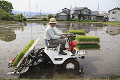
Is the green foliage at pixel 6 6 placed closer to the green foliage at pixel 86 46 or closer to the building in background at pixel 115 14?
the building in background at pixel 115 14

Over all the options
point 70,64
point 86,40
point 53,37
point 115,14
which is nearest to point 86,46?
point 86,40

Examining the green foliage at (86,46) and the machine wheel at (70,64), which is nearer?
the green foliage at (86,46)

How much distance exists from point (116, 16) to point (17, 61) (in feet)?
182

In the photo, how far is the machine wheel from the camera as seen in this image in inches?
191

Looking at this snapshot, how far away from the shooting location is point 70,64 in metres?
4.92

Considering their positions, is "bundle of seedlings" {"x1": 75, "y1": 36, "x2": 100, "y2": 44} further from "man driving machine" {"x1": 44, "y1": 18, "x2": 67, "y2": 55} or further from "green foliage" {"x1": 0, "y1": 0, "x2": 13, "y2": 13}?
"green foliage" {"x1": 0, "y1": 0, "x2": 13, "y2": 13}

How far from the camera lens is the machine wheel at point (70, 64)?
484 centimetres

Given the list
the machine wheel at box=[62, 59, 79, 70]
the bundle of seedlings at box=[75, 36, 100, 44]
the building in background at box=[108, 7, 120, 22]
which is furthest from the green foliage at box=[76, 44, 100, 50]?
the building in background at box=[108, 7, 120, 22]

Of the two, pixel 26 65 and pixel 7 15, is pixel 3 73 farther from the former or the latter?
pixel 7 15

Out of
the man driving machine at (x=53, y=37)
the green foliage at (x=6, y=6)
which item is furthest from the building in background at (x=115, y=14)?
the man driving machine at (x=53, y=37)

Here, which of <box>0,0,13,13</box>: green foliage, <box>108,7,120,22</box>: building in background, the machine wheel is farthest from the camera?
Answer: <box>108,7,120,22</box>: building in background

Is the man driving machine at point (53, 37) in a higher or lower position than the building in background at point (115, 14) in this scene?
lower

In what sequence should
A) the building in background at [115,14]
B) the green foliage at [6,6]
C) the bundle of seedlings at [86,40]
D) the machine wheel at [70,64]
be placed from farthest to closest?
the building in background at [115,14]
the green foliage at [6,6]
the machine wheel at [70,64]
the bundle of seedlings at [86,40]

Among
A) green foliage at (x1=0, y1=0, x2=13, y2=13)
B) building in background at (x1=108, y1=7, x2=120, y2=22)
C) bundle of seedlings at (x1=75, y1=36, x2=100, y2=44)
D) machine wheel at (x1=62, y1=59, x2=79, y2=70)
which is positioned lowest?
machine wheel at (x1=62, y1=59, x2=79, y2=70)
